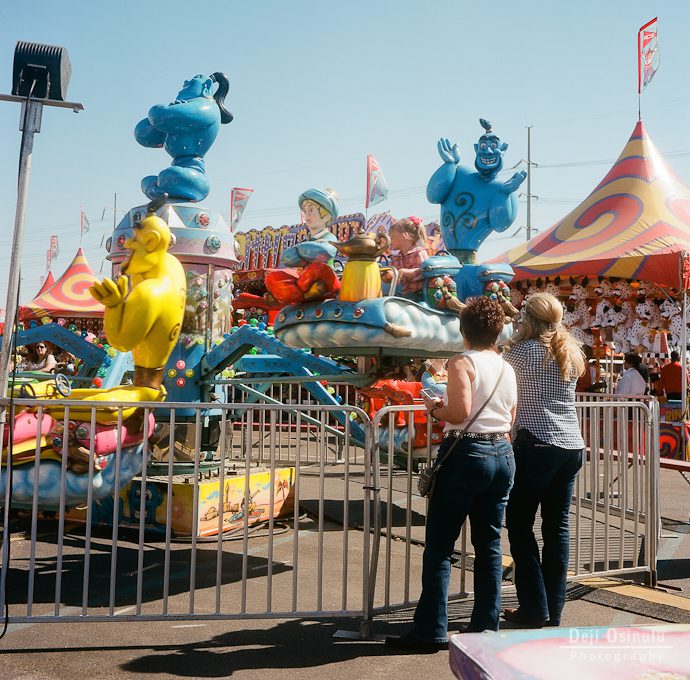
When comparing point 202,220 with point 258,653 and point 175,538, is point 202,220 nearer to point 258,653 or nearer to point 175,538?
point 175,538

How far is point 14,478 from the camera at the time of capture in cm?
456

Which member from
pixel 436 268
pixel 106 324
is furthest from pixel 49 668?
pixel 436 268

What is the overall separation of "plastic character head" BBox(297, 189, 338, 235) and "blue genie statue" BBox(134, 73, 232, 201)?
0.99 metres

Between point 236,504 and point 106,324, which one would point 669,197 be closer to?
point 236,504

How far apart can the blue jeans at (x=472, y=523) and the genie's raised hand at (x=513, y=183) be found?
431 cm

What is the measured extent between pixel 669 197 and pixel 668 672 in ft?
45.2

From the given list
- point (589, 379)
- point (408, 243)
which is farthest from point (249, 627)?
point (589, 379)

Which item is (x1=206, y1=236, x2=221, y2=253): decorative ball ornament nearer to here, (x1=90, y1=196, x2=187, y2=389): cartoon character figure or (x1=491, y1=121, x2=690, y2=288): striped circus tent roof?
(x1=90, y1=196, x2=187, y2=389): cartoon character figure

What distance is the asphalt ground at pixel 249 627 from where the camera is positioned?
3668 millimetres

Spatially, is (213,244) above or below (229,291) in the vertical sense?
above

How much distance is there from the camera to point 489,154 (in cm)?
765

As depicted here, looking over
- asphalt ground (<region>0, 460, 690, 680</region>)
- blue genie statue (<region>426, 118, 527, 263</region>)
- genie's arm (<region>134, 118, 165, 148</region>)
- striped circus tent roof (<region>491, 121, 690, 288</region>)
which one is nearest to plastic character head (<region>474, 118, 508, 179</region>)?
blue genie statue (<region>426, 118, 527, 263</region>)

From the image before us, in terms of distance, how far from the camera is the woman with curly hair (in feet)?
12.4

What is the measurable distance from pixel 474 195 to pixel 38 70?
473 cm
